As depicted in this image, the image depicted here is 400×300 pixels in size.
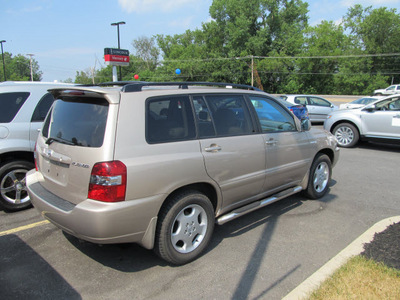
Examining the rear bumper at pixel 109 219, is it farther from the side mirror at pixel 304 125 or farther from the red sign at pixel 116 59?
the red sign at pixel 116 59

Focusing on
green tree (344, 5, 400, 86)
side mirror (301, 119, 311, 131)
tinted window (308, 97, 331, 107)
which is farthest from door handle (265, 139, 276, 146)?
green tree (344, 5, 400, 86)

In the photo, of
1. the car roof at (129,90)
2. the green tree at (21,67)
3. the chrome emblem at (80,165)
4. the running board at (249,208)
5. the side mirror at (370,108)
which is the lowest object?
the running board at (249,208)

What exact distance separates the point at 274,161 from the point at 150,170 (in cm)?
190

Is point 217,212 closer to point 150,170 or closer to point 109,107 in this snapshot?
point 150,170

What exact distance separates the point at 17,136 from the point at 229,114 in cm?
310

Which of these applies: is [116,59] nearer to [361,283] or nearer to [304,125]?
[304,125]

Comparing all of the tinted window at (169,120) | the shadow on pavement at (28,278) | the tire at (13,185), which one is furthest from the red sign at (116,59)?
the tinted window at (169,120)

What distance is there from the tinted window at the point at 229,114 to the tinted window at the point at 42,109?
110 inches

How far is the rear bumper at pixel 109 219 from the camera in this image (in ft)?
8.54

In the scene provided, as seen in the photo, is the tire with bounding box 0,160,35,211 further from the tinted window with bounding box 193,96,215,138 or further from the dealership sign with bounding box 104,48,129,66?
the dealership sign with bounding box 104,48,129,66

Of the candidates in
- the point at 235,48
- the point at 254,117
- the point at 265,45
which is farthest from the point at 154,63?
the point at 254,117

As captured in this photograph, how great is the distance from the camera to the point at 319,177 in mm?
4996

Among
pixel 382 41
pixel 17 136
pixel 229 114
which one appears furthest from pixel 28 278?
pixel 382 41

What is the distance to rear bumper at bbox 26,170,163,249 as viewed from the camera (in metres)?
2.60
